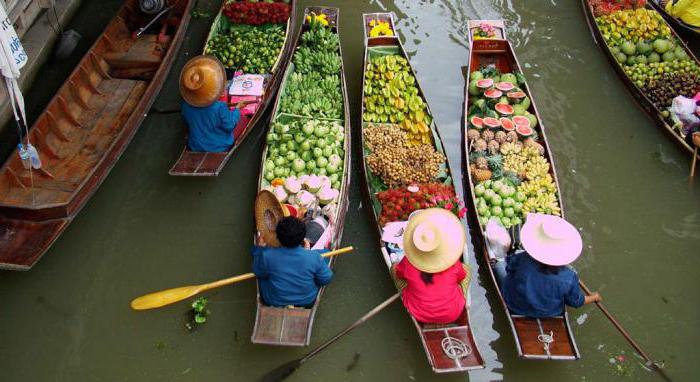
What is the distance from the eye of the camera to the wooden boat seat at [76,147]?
5.64m

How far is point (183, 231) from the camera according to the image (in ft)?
19.5

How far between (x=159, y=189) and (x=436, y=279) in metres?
3.71

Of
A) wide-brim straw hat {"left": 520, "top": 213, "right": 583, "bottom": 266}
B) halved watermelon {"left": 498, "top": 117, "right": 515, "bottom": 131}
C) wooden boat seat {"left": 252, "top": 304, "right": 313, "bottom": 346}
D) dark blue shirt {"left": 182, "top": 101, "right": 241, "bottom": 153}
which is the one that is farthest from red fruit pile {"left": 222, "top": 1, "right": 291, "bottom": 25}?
wide-brim straw hat {"left": 520, "top": 213, "right": 583, "bottom": 266}

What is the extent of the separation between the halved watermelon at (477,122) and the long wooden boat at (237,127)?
8.57ft

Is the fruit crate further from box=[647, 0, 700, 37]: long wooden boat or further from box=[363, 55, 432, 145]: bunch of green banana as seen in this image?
box=[647, 0, 700, 37]: long wooden boat

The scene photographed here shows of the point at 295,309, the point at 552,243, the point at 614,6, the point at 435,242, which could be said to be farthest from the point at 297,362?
the point at 614,6

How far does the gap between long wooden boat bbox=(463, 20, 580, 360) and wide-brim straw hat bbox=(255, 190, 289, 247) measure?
2.12m

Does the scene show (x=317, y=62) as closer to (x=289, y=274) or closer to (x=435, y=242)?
(x=289, y=274)

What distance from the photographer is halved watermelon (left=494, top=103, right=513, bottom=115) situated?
6.46 m

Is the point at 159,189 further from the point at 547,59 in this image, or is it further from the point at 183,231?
the point at 547,59

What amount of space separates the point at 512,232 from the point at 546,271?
3.47 feet

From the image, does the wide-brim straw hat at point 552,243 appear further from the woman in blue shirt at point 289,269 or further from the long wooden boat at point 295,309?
the long wooden boat at point 295,309

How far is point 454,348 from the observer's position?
448 centimetres

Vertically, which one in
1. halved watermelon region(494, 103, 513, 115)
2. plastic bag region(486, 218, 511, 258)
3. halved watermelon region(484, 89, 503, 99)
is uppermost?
halved watermelon region(484, 89, 503, 99)
